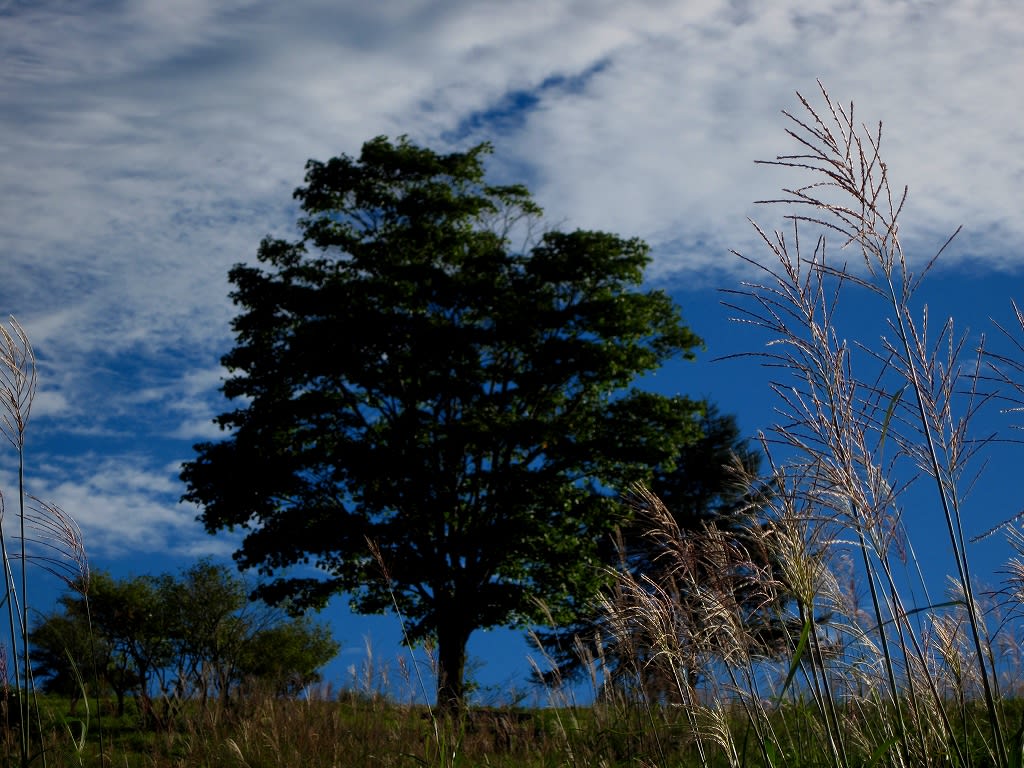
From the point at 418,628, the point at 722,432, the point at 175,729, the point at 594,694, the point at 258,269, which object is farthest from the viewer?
the point at 722,432

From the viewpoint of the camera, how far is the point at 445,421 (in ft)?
72.9

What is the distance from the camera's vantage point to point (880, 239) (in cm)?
261

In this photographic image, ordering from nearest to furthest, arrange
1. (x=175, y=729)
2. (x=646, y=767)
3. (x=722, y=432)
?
(x=646, y=767) < (x=175, y=729) < (x=722, y=432)

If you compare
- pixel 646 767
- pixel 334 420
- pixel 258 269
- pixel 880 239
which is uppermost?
pixel 258 269

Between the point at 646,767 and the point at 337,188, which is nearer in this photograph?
the point at 646,767

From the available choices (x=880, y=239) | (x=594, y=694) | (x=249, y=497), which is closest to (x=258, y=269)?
(x=249, y=497)

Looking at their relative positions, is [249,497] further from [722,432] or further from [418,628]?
[722,432]

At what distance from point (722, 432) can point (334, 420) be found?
1450cm

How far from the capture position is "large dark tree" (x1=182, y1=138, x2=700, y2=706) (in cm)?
2070

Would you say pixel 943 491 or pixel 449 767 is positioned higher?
pixel 943 491

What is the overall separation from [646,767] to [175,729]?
5095 millimetres

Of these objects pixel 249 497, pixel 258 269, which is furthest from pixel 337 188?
pixel 249 497

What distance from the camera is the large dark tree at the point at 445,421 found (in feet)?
67.9

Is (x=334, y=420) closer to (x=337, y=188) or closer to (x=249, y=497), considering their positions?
(x=249, y=497)
